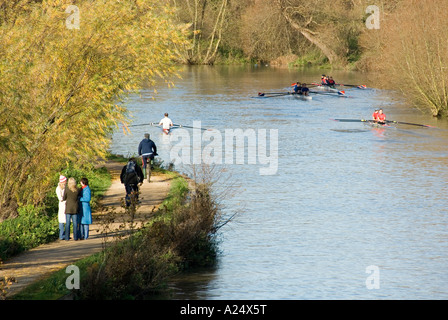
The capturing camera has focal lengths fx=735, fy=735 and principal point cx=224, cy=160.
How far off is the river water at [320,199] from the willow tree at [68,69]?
215 inches

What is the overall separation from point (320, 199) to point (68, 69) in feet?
33.4

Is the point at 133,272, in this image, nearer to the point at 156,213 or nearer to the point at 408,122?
the point at 156,213

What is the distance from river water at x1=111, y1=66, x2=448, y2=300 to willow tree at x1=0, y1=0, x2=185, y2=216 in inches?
215

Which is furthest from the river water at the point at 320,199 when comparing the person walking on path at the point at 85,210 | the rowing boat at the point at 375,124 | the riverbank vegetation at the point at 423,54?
the person walking on path at the point at 85,210

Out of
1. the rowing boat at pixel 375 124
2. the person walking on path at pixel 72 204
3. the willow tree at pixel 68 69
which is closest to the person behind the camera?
the person walking on path at pixel 72 204

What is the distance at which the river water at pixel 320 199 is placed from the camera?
17734 mm

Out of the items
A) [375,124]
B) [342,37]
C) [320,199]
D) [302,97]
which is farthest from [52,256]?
[342,37]

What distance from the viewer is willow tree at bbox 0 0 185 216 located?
20.7 meters

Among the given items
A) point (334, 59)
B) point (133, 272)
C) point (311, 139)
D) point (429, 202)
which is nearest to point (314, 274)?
point (133, 272)

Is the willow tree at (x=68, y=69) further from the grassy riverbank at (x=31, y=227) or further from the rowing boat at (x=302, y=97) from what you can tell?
the rowing boat at (x=302, y=97)

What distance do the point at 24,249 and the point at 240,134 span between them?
25890 millimetres

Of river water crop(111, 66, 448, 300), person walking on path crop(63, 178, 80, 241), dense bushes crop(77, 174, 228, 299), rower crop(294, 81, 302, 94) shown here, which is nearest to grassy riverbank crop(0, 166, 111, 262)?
person walking on path crop(63, 178, 80, 241)

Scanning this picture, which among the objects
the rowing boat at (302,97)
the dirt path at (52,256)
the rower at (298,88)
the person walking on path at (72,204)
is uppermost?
the rower at (298,88)

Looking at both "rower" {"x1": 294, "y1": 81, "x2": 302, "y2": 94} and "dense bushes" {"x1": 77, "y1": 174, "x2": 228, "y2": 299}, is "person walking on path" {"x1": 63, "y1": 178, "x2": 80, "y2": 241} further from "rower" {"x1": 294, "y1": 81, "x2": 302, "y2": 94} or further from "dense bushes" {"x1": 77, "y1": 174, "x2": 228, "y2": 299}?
"rower" {"x1": 294, "y1": 81, "x2": 302, "y2": 94}
